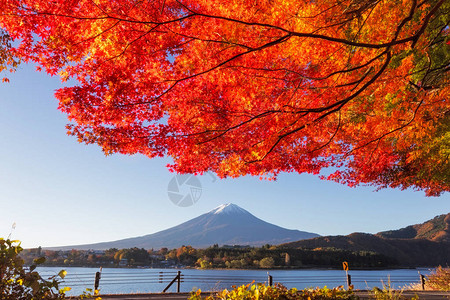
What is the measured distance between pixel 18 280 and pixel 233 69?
5.45 metres

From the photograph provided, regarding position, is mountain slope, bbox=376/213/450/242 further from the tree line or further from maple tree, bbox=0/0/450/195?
maple tree, bbox=0/0/450/195

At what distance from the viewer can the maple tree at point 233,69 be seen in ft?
19.8

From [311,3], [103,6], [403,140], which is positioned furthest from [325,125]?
[103,6]

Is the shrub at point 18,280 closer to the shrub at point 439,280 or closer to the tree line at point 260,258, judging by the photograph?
the shrub at point 439,280

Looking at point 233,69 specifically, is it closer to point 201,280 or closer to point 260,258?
point 201,280

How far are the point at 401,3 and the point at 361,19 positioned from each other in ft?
2.73

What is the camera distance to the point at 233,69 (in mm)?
6793

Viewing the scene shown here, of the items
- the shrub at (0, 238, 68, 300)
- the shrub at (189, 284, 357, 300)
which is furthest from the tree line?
the shrub at (0, 238, 68, 300)

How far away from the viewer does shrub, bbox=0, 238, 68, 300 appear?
98.0 inches

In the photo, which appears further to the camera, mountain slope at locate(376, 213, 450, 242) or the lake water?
mountain slope at locate(376, 213, 450, 242)

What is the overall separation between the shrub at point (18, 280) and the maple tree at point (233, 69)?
14.0ft

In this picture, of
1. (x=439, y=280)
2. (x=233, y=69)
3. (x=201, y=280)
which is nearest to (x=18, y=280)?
(x=233, y=69)

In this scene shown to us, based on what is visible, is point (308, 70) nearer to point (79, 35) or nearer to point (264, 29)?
point (264, 29)

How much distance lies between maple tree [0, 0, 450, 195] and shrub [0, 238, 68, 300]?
4.26 meters
